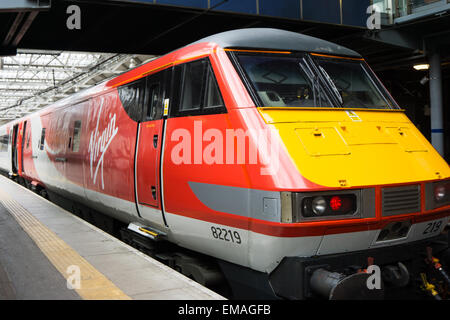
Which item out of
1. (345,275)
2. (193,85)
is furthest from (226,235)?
(193,85)

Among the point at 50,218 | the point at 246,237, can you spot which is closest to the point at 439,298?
the point at 246,237

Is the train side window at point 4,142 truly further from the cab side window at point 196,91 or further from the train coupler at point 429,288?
the train coupler at point 429,288

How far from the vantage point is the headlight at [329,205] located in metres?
3.56

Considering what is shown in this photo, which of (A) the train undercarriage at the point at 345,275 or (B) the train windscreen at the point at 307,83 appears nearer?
(A) the train undercarriage at the point at 345,275

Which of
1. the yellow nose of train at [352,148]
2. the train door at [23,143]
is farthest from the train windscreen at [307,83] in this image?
the train door at [23,143]

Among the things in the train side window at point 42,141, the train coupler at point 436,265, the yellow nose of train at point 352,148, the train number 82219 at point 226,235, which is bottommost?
the train coupler at point 436,265

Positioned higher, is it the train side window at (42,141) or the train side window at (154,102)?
the train side window at (154,102)

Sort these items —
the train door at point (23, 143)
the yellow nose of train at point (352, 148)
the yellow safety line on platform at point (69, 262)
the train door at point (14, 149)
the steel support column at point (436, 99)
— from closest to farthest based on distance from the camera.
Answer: the yellow nose of train at point (352, 148), the yellow safety line on platform at point (69, 262), the steel support column at point (436, 99), the train door at point (23, 143), the train door at point (14, 149)

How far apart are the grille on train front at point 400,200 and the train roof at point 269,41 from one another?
1.80 m

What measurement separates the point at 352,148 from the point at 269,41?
1.48m

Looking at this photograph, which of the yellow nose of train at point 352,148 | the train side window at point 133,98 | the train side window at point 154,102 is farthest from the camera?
the train side window at point 133,98

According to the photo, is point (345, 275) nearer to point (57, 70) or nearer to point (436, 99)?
point (436, 99)

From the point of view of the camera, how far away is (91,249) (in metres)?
5.60
